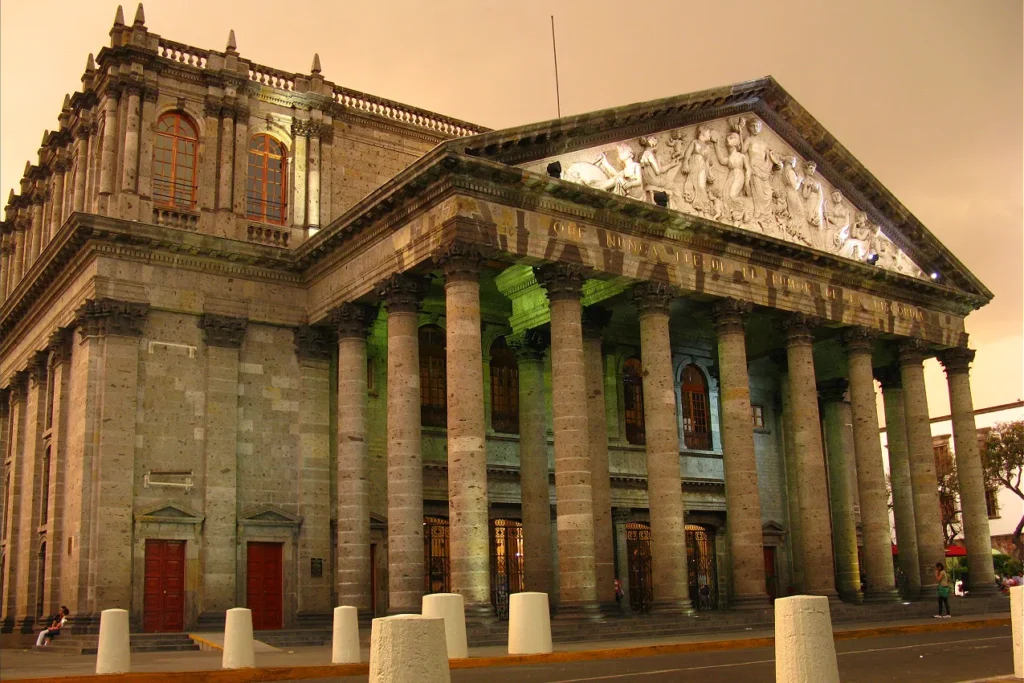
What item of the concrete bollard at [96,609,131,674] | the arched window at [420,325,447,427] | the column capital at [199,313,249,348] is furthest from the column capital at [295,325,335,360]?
the concrete bollard at [96,609,131,674]

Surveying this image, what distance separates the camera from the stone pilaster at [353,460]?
2619cm

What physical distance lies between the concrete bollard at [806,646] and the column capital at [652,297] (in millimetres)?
17776

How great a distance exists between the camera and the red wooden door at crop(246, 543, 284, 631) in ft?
88.9

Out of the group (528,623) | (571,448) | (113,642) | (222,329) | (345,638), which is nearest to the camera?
(113,642)

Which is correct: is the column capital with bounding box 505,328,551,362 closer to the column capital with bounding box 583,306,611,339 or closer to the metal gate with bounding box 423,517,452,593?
the column capital with bounding box 583,306,611,339

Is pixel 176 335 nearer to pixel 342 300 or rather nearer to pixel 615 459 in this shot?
pixel 342 300

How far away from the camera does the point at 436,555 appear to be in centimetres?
2977

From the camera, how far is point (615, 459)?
109ft

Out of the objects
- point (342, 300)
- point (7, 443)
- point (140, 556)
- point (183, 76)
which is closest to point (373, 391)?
point (342, 300)

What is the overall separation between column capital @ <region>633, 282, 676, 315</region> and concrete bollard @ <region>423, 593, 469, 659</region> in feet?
39.5

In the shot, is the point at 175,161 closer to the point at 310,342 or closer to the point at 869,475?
the point at 310,342

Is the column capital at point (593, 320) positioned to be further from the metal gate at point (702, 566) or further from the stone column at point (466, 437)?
the metal gate at point (702, 566)

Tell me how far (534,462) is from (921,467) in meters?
12.9

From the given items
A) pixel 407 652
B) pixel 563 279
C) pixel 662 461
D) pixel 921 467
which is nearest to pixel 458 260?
pixel 563 279
